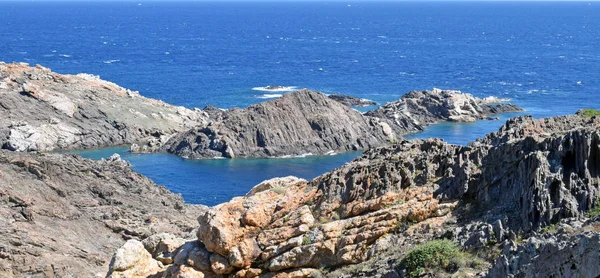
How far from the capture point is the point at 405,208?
30.9m

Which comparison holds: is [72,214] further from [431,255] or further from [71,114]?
[71,114]

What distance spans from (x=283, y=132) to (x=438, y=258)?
7686 cm

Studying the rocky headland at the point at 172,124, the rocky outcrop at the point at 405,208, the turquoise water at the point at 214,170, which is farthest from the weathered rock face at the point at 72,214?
the rocky headland at the point at 172,124

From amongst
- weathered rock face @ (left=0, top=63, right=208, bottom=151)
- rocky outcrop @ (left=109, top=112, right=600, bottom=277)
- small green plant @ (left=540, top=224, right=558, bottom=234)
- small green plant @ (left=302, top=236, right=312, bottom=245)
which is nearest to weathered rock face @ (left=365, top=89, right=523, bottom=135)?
weathered rock face @ (left=0, top=63, right=208, bottom=151)

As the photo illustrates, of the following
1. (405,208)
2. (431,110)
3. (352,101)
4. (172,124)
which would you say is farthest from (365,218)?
(352,101)

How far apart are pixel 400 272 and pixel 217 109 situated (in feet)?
327

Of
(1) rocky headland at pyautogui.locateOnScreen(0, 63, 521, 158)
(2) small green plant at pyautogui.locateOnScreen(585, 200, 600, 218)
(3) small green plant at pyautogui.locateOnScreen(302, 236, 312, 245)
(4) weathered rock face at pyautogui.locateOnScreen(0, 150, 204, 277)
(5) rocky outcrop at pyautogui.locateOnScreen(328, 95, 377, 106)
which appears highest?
(2) small green plant at pyautogui.locateOnScreen(585, 200, 600, 218)

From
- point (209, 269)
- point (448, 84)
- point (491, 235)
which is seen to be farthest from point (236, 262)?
point (448, 84)

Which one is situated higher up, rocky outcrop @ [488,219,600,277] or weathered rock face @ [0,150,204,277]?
rocky outcrop @ [488,219,600,277]

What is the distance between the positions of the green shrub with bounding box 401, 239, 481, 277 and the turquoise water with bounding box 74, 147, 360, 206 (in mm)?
51211

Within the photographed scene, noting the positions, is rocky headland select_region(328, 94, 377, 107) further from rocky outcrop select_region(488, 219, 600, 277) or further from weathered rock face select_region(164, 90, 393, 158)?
rocky outcrop select_region(488, 219, 600, 277)

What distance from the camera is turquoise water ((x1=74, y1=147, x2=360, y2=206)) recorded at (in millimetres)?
83000

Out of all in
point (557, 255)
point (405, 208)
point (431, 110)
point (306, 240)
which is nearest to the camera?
point (557, 255)

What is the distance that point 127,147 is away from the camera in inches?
4097
